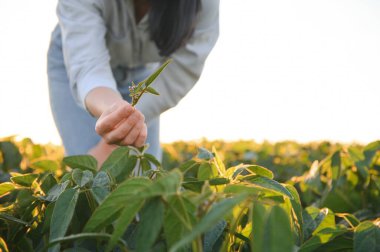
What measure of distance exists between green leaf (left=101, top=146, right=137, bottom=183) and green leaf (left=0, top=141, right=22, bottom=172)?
159 centimetres

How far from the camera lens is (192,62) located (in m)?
2.43

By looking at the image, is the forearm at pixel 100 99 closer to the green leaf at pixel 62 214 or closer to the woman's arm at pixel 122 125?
the woman's arm at pixel 122 125

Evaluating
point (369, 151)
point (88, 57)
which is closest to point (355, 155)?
point (369, 151)

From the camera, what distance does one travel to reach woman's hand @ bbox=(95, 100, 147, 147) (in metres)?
1.05

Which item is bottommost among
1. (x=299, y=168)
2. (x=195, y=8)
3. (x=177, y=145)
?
(x=177, y=145)

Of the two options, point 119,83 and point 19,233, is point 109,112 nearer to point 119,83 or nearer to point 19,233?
point 19,233

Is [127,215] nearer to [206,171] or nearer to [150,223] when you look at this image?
[150,223]

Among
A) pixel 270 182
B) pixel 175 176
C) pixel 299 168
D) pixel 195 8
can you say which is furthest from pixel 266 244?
pixel 299 168

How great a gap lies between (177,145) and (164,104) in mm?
2584

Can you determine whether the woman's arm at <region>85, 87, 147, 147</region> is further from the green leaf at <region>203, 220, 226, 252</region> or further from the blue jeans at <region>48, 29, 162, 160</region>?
the blue jeans at <region>48, 29, 162, 160</region>

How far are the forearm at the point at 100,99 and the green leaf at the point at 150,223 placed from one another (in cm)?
92

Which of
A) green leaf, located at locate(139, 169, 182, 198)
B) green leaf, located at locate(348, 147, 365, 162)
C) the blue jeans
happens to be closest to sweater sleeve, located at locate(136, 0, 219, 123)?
the blue jeans

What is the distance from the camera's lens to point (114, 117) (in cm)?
106

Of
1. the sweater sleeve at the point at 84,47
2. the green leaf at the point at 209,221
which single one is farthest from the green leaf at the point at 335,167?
the green leaf at the point at 209,221
